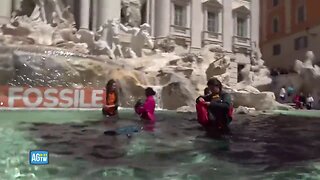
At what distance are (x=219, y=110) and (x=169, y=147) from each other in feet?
4.99

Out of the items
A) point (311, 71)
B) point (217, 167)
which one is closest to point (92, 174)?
point (217, 167)

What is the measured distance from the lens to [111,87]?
32.1 ft

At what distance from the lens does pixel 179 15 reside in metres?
29.0

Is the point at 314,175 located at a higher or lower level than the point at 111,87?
lower

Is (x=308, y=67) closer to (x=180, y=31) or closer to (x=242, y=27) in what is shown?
(x=242, y=27)

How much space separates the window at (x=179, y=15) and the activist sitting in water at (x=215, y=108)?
853 inches

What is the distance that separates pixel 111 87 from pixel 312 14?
29084 millimetres

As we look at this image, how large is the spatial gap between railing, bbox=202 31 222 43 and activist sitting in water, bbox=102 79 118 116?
67.1 feet

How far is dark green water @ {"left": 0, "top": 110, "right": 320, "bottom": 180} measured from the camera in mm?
4348

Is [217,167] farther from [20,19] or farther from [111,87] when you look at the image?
[20,19]

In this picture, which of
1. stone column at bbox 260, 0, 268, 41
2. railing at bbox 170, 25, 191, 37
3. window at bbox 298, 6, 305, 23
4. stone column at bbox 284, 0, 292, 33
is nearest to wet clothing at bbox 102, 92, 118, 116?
railing at bbox 170, 25, 191, 37

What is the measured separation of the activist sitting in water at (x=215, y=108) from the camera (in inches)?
279
